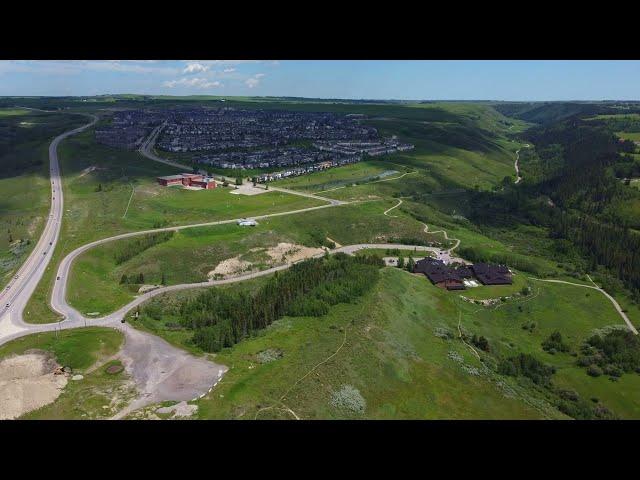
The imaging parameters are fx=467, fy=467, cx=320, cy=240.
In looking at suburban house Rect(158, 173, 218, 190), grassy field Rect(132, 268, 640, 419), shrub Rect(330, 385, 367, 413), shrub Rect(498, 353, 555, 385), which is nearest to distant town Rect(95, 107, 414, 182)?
suburban house Rect(158, 173, 218, 190)

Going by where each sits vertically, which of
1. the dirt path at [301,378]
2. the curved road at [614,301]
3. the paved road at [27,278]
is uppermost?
the paved road at [27,278]

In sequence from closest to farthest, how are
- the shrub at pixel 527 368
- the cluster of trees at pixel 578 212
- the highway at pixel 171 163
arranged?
the shrub at pixel 527 368 < the cluster of trees at pixel 578 212 < the highway at pixel 171 163

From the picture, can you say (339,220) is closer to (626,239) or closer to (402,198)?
(402,198)

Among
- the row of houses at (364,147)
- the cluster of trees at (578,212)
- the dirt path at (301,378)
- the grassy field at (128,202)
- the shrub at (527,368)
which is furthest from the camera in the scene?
the row of houses at (364,147)

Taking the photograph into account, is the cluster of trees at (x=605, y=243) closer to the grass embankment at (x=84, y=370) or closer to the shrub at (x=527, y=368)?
the shrub at (x=527, y=368)

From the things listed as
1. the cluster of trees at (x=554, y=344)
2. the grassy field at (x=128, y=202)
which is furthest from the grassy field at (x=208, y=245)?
the cluster of trees at (x=554, y=344)

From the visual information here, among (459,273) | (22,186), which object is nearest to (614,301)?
(459,273)
